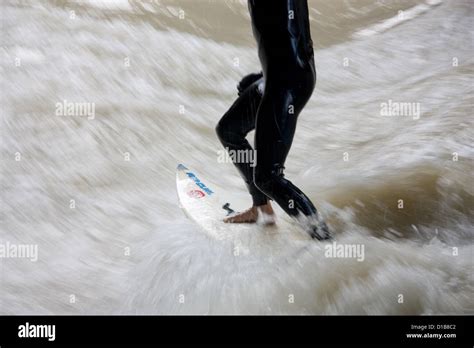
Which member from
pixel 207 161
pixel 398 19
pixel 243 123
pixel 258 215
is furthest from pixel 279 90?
pixel 398 19

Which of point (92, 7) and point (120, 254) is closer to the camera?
point (120, 254)

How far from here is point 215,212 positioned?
62.9 inches

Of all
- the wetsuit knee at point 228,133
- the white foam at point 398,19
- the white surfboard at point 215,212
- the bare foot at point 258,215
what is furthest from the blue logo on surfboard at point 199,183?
the white foam at point 398,19

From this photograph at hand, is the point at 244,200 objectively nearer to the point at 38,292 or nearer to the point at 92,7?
the point at 38,292

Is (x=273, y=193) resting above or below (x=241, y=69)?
above

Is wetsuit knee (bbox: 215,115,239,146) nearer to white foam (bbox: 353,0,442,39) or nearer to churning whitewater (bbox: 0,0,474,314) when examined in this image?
churning whitewater (bbox: 0,0,474,314)

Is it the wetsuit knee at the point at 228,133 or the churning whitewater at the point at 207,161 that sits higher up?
the wetsuit knee at the point at 228,133

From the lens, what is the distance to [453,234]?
1534 mm

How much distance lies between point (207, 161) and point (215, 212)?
49cm

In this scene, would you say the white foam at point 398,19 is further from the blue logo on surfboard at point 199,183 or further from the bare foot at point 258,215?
the bare foot at point 258,215

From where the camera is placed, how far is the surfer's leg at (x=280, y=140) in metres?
1.26

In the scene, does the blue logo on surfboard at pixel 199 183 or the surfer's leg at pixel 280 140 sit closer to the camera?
the surfer's leg at pixel 280 140
